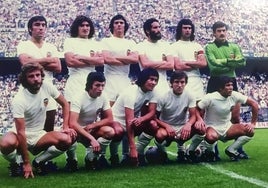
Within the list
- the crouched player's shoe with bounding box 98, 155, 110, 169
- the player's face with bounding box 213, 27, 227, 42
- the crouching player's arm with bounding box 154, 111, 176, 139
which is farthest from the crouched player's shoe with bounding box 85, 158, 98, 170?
the player's face with bounding box 213, 27, 227, 42

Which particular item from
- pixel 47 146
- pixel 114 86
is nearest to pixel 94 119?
pixel 47 146

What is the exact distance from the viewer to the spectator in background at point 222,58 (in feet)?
26.0

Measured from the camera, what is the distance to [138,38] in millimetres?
24406

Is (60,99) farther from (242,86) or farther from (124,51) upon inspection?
(242,86)

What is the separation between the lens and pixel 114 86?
7.86m

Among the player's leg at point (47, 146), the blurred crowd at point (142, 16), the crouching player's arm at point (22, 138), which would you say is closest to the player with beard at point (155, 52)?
the player's leg at point (47, 146)

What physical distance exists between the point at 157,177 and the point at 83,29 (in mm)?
2552

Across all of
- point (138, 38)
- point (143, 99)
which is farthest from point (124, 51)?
point (138, 38)

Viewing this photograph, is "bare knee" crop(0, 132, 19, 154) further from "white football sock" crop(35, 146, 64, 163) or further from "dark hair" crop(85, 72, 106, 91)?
"dark hair" crop(85, 72, 106, 91)

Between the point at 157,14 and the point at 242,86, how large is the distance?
5.54 m

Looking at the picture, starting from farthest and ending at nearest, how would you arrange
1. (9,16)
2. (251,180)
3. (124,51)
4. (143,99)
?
1. (9,16)
2. (124,51)
3. (143,99)
4. (251,180)

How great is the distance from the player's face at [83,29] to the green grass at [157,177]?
1919 millimetres

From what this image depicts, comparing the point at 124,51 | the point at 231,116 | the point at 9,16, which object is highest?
the point at 9,16

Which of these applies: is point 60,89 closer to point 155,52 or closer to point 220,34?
point 155,52
